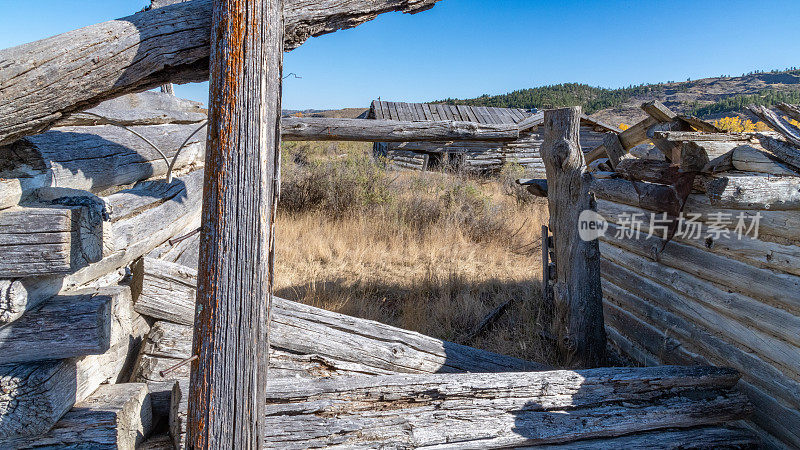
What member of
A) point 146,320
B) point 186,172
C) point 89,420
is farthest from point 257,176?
point 186,172

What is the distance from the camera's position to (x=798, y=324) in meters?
2.65

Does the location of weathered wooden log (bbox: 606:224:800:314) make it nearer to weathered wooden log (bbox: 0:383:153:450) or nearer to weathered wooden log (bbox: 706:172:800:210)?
weathered wooden log (bbox: 706:172:800:210)

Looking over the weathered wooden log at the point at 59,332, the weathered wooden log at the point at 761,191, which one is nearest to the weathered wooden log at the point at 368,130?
the weathered wooden log at the point at 761,191

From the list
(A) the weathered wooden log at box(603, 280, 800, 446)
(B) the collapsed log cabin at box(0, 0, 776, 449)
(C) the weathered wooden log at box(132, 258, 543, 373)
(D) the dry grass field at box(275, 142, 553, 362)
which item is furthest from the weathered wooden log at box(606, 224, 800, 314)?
(C) the weathered wooden log at box(132, 258, 543, 373)

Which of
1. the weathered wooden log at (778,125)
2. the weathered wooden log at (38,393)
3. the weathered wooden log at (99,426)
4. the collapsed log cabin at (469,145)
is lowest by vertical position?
the weathered wooden log at (99,426)

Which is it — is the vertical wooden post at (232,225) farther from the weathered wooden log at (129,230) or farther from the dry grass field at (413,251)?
the dry grass field at (413,251)

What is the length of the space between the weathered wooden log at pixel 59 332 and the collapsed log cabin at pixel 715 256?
135 inches

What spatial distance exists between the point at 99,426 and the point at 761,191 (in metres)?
3.81

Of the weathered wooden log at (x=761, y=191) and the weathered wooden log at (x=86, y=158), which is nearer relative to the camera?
the weathered wooden log at (x=86, y=158)

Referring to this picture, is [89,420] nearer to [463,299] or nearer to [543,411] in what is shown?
[543,411]

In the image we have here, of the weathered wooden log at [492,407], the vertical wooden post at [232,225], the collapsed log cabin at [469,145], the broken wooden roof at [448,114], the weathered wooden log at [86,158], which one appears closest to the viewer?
the vertical wooden post at [232,225]

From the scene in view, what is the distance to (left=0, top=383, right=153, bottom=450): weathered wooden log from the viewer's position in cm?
211

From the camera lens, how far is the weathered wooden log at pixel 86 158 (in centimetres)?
220

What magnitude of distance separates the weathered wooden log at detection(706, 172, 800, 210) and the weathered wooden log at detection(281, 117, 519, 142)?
8.99ft
